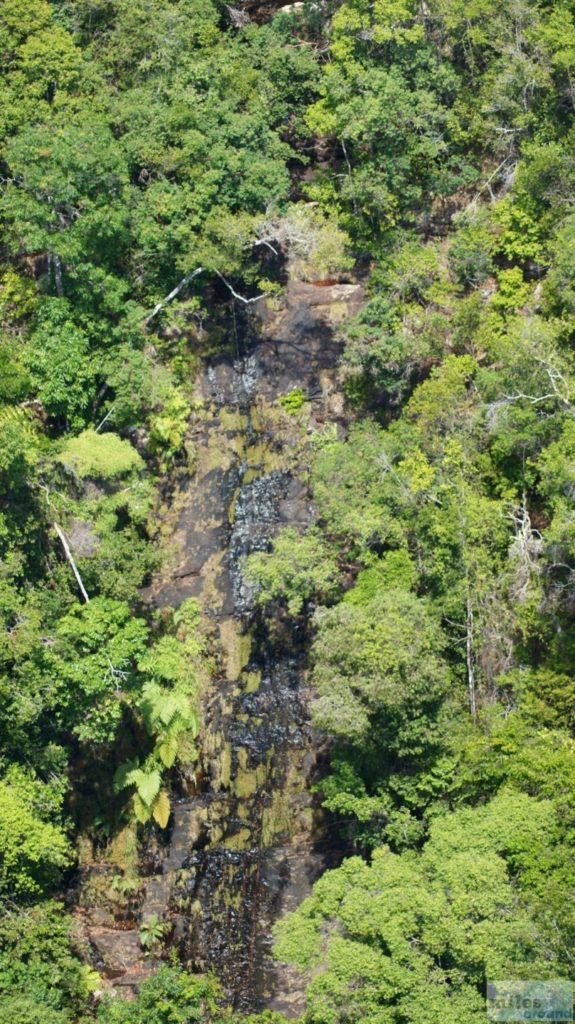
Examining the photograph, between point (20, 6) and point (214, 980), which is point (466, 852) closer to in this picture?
point (214, 980)

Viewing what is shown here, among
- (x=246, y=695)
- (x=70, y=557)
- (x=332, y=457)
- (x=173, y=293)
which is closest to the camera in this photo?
(x=70, y=557)

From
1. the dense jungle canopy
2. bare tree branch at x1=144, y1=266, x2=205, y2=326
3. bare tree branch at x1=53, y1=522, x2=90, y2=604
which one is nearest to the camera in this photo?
the dense jungle canopy

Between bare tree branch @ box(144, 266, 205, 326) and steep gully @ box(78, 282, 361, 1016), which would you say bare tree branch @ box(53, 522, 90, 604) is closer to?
steep gully @ box(78, 282, 361, 1016)

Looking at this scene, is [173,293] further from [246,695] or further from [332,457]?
[246,695]

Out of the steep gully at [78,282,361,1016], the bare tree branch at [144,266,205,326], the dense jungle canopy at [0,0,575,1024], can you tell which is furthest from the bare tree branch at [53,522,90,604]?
the bare tree branch at [144,266,205,326]

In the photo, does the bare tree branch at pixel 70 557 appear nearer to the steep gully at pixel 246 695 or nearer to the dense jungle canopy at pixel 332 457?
the dense jungle canopy at pixel 332 457

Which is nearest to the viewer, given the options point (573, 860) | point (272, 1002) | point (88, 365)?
point (573, 860)

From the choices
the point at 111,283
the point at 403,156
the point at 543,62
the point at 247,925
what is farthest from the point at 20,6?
the point at 247,925

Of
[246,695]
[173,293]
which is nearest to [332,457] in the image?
[246,695]

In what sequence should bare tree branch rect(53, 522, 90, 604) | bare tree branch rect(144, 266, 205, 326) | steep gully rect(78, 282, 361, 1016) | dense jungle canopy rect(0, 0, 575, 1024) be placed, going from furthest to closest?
bare tree branch rect(144, 266, 205, 326), bare tree branch rect(53, 522, 90, 604), steep gully rect(78, 282, 361, 1016), dense jungle canopy rect(0, 0, 575, 1024)
